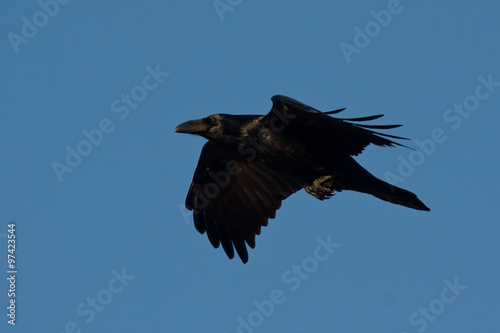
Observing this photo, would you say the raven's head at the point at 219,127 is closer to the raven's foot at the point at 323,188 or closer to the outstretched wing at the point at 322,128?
the outstretched wing at the point at 322,128

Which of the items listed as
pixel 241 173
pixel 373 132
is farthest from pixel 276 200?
pixel 373 132

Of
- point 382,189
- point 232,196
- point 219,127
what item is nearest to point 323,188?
point 382,189

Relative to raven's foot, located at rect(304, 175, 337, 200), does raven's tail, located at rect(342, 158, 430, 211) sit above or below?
below

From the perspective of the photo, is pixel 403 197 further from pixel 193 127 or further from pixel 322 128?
pixel 193 127

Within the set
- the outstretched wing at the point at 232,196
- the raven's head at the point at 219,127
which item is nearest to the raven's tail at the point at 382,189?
the outstretched wing at the point at 232,196

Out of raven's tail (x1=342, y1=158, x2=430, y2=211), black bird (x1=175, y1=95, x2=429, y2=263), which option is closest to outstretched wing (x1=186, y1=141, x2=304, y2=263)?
black bird (x1=175, y1=95, x2=429, y2=263)

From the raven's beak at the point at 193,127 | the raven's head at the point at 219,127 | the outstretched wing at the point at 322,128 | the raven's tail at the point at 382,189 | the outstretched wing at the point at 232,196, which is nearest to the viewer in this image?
the outstretched wing at the point at 322,128

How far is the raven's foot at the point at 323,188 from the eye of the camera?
47.4 ft

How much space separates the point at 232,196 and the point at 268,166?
1355mm

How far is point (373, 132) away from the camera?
13.2 m

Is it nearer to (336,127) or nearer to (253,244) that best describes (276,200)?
(253,244)

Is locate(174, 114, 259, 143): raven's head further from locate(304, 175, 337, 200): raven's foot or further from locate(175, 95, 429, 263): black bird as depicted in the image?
locate(304, 175, 337, 200): raven's foot

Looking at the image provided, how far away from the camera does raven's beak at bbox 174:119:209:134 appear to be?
47.9ft

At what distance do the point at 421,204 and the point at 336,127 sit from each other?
1.63 metres
